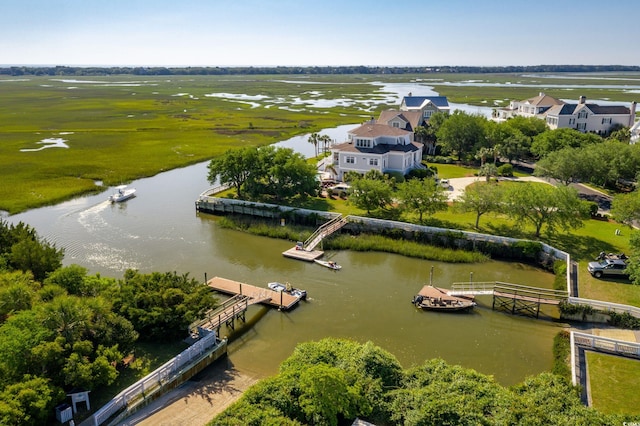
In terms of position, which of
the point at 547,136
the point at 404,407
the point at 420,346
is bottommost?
the point at 420,346

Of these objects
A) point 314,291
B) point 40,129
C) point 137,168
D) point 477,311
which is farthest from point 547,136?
point 40,129

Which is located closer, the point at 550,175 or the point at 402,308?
the point at 402,308

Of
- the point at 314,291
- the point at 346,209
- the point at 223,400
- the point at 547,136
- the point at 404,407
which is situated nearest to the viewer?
the point at 404,407

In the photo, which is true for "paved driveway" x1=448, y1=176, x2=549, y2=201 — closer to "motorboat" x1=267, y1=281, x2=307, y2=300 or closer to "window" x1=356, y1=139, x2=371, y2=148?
"window" x1=356, y1=139, x2=371, y2=148

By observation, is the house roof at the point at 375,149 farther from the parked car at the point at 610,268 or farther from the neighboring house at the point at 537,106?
the neighboring house at the point at 537,106

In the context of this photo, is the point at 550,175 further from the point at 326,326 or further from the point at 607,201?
the point at 326,326

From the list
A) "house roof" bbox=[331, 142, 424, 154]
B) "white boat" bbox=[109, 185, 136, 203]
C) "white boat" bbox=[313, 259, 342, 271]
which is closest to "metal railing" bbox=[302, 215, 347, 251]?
"white boat" bbox=[313, 259, 342, 271]
